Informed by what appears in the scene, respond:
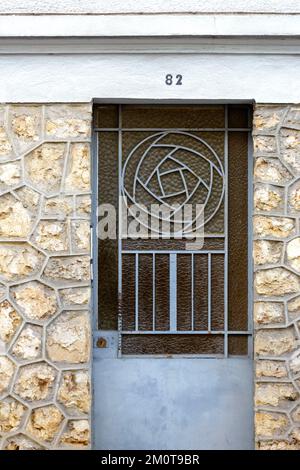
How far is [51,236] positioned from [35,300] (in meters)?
0.48

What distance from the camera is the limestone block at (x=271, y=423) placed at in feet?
15.5

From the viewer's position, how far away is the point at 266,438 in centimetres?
473

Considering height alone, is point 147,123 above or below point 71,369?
above

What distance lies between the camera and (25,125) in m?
4.77

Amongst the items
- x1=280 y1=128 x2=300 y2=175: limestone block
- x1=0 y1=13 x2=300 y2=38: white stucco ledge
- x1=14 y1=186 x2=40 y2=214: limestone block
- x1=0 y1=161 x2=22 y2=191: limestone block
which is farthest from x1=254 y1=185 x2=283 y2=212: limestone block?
x1=0 y1=161 x2=22 y2=191: limestone block

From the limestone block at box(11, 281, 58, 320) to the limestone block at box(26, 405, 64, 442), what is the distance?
672 millimetres

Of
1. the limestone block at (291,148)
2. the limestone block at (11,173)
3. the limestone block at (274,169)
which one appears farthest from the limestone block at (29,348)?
the limestone block at (291,148)

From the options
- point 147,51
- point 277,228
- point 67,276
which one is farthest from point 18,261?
point 277,228

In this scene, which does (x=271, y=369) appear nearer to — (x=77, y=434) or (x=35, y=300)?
(x=77, y=434)

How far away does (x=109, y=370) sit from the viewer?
4953 millimetres

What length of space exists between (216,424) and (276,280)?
3.93 ft

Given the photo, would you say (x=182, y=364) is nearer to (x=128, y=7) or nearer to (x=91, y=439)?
(x=91, y=439)

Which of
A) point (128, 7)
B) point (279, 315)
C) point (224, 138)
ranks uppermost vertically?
point (128, 7)

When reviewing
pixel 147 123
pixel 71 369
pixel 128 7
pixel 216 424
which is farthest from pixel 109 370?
pixel 128 7
